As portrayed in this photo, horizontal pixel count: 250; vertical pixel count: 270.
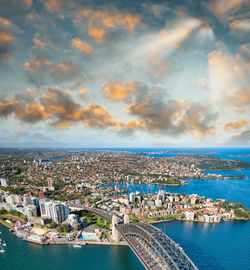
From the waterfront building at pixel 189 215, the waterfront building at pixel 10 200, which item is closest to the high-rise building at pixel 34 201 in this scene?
the waterfront building at pixel 10 200

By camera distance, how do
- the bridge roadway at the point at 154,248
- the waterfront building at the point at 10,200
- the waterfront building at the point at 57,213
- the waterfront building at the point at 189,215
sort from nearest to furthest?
the bridge roadway at the point at 154,248 → the waterfront building at the point at 57,213 → the waterfront building at the point at 189,215 → the waterfront building at the point at 10,200

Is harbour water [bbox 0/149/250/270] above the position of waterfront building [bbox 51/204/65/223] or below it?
below

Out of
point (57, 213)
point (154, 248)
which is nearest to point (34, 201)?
point (57, 213)

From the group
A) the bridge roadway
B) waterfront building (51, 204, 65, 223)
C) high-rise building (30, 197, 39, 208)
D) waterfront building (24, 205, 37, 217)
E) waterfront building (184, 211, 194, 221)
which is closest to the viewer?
the bridge roadway

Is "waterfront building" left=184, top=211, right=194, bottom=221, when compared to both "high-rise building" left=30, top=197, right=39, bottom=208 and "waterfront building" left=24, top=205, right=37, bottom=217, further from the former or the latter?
"high-rise building" left=30, top=197, right=39, bottom=208

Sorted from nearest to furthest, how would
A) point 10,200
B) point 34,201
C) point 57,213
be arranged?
point 57,213 < point 34,201 < point 10,200

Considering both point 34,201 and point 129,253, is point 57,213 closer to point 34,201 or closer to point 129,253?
point 34,201

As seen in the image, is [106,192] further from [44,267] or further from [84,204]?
[44,267]

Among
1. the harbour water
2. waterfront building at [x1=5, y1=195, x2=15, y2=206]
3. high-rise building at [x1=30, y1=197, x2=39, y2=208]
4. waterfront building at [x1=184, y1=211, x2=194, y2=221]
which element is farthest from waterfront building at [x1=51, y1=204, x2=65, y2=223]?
waterfront building at [x1=184, y1=211, x2=194, y2=221]

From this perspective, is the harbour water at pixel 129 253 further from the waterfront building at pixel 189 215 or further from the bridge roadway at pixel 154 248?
the bridge roadway at pixel 154 248
